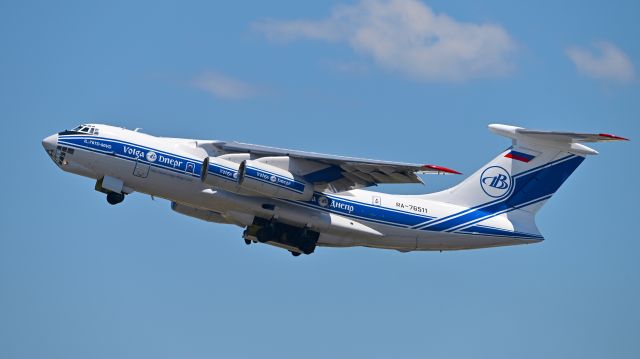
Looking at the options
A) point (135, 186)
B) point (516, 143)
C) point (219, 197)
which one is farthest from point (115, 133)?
point (516, 143)

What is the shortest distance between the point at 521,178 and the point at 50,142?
7035 mm

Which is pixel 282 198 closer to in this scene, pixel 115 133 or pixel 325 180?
pixel 325 180

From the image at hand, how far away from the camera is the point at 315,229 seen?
15.1 m

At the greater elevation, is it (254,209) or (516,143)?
(516,143)

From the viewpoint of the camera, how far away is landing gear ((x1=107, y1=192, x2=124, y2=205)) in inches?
571

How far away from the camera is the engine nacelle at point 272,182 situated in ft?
46.3

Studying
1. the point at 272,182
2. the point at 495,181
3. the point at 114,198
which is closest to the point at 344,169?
the point at 272,182

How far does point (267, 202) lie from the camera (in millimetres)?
14883

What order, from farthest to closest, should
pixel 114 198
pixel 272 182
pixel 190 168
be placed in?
1. pixel 114 198
2. pixel 190 168
3. pixel 272 182

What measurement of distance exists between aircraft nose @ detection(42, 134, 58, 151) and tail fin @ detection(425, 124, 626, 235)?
18.5 ft

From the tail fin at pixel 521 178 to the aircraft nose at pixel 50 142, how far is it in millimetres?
5624

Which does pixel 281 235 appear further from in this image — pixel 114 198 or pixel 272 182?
pixel 114 198

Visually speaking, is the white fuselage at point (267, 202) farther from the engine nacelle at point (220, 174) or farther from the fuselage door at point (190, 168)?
the engine nacelle at point (220, 174)

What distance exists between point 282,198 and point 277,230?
0.73 m
